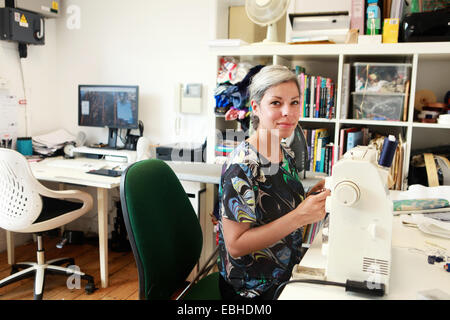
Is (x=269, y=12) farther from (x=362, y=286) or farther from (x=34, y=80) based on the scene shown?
(x=34, y=80)

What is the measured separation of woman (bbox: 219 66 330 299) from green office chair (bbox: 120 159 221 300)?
14 cm

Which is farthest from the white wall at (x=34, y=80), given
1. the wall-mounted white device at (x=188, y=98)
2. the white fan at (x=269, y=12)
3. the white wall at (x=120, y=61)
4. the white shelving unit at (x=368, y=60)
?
the white fan at (x=269, y=12)

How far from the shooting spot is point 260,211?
3.94 feet

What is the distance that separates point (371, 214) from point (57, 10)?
10.4 ft

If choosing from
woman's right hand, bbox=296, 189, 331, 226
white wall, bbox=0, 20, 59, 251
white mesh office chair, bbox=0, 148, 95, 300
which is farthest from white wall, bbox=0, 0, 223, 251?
woman's right hand, bbox=296, 189, 331, 226

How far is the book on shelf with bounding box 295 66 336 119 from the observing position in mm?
2156

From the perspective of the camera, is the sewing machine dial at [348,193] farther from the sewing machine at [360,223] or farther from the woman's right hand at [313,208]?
the woman's right hand at [313,208]

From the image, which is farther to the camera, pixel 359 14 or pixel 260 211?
pixel 359 14

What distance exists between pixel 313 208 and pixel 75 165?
2.16 m

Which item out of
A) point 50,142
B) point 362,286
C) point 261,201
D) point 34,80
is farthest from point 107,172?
point 362,286

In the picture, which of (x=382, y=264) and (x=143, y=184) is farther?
(x=143, y=184)
